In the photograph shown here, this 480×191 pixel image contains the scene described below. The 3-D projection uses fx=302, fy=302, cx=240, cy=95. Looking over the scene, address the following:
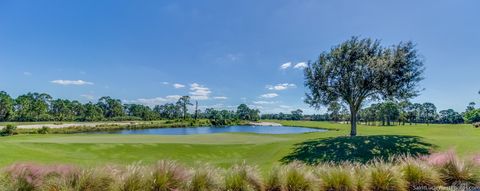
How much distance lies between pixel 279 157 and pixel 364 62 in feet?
37.8

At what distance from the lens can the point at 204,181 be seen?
19.4 feet

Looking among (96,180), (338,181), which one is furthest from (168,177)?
(338,181)

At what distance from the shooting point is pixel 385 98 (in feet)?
77.2

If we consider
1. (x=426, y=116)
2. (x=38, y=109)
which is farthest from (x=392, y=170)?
(x=426, y=116)

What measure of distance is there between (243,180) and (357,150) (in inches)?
403

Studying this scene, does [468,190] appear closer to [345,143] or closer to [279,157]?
[279,157]

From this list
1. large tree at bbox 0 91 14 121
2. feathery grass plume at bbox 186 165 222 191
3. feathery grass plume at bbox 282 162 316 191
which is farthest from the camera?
large tree at bbox 0 91 14 121

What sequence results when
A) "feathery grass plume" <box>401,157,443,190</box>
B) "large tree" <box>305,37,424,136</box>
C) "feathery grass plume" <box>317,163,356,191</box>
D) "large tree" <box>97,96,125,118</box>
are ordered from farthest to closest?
1. "large tree" <box>97,96,125,118</box>
2. "large tree" <box>305,37,424,136</box>
3. "feathery grass plume" <box>401,157,443,190</box>
4. "feathery grass plume" <box>317,163,356,191</box>

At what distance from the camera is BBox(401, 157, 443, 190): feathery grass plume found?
6.53m

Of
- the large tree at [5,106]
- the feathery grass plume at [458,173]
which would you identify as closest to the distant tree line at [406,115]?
A: the feathery grass plume at [458,173]

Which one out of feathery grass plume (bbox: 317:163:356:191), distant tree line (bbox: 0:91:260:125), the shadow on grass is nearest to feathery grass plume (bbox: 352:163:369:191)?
feathery grass plume (bbox: 317:163:356:191)

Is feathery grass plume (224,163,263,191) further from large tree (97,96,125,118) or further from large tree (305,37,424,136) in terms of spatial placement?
large tree (97,96,125,118)

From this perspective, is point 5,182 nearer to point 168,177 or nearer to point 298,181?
point 168,177

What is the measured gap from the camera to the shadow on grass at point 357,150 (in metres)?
13.6
